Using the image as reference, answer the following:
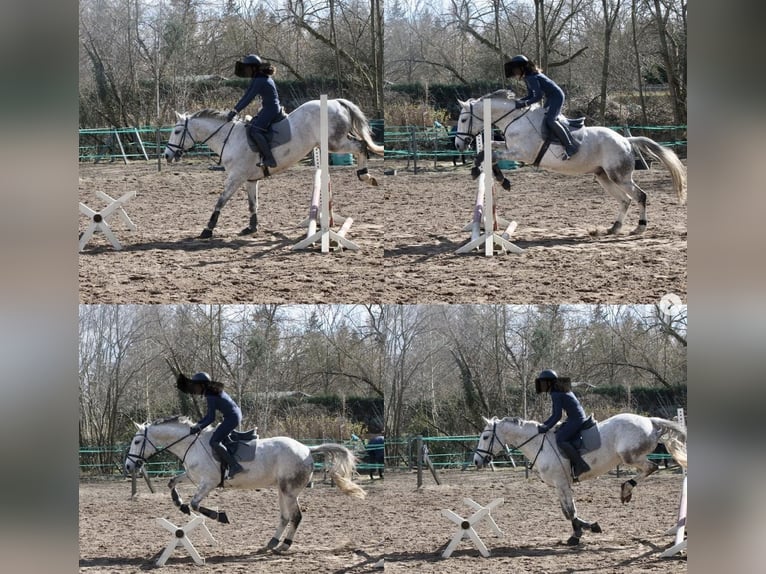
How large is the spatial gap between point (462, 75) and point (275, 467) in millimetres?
3213

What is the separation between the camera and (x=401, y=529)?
8.60 m

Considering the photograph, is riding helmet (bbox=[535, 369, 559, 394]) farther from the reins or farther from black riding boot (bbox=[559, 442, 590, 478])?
the reins

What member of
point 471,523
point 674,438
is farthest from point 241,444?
point 674,438

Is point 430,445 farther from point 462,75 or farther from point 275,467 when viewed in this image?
point 462,75

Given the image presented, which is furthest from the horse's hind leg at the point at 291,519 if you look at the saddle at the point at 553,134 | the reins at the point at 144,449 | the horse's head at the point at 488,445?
the saddle at the point at 553,134

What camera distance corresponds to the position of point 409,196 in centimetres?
936

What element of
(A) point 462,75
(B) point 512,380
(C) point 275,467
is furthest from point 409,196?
(C) point 275,467

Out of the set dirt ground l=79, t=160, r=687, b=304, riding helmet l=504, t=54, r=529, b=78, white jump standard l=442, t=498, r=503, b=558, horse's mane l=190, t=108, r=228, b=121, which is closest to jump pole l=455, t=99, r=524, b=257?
dirt ground l=79, t=160, r=687, b=304

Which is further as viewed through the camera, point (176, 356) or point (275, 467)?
point (176, 356)

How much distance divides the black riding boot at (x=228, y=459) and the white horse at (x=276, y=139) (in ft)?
5.10

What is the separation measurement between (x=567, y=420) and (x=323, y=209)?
6.97ft

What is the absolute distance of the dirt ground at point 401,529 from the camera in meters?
8.06

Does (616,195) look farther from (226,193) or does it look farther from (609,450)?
(226,193)
